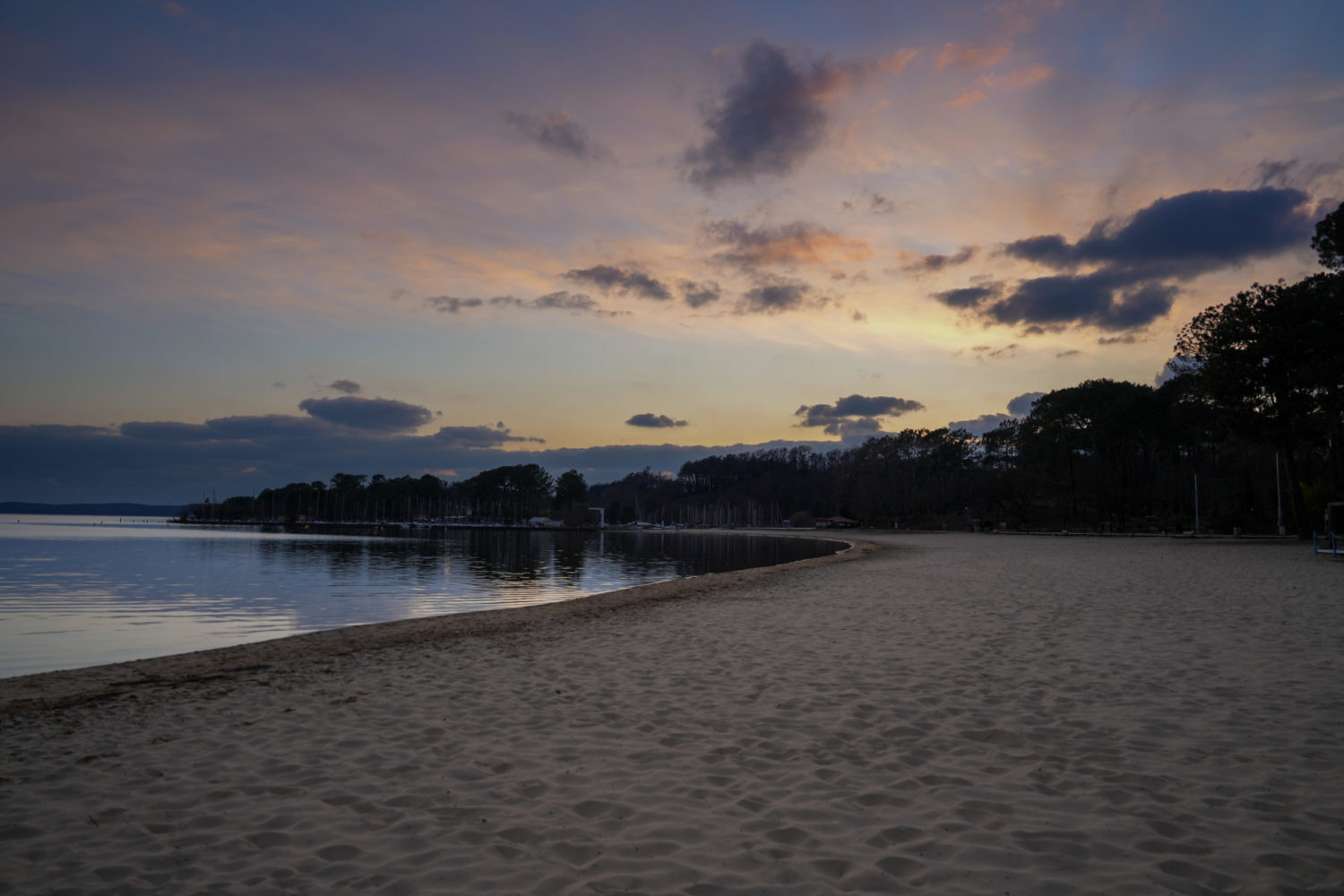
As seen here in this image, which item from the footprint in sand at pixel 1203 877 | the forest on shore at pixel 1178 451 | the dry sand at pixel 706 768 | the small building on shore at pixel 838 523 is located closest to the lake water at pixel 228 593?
the dry sand at pixel 706 768

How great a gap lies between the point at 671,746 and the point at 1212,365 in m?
42.4

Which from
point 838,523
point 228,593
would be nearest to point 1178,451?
point 838,523

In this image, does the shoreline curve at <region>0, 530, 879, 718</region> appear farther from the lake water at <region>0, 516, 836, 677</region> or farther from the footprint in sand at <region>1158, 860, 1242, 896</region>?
the footprint in sand at <region>1158, 860, 1242, 896</region>

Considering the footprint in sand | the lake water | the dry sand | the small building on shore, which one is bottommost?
the small building on shore

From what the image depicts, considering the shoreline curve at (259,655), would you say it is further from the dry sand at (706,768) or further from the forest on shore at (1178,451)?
the forest on shore at (1178,451)

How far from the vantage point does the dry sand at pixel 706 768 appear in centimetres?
394

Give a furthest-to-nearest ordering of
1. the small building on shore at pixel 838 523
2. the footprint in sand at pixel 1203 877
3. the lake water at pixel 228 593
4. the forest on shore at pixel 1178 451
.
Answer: the small building on shore at pixel 838 523, the forest on shore at pixel 1178 451, the lake water at pixel 228 593, the footprint in sand at pixel 1203 877

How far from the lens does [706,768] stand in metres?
5.52

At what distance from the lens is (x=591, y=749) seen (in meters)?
6.01

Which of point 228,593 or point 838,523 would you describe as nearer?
point 228,593

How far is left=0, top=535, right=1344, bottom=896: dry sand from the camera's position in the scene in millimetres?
3936

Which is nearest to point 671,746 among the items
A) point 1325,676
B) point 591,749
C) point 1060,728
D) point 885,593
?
point 591,749

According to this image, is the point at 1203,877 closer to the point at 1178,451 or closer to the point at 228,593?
the point at 228,593

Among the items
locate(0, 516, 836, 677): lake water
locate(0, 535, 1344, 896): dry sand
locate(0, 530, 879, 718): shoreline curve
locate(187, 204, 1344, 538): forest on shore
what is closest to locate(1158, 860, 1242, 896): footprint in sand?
locate(0, 535, 1344, 896): dry sand
